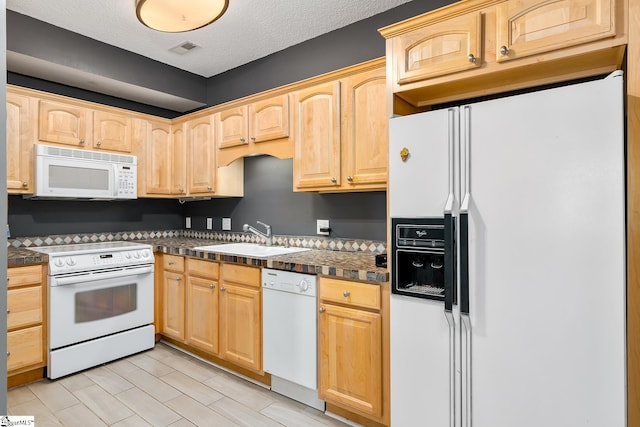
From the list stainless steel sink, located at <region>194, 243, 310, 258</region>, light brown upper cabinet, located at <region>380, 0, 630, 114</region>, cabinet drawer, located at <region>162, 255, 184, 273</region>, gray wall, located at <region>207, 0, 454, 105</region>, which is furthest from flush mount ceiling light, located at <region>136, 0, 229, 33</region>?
cabinet drawer, located at <region>162, 255, 184, 273</region>

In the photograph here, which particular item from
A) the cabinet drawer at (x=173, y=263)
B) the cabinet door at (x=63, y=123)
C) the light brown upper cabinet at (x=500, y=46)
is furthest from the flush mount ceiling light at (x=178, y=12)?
Result: the cabinet drawer at (x=173, y=263)

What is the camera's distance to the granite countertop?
2.05m

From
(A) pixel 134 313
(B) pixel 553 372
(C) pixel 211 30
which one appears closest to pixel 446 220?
(B) pixel 553 372

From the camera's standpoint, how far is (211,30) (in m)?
2.92

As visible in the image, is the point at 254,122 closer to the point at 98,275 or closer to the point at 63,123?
the point at 63,123

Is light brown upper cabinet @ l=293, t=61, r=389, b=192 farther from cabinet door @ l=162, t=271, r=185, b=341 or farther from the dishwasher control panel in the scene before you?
cabinet door @ l=162, t=271, r=185, b=341

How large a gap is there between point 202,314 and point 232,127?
160 cm

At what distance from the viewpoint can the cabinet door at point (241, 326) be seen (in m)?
2.56

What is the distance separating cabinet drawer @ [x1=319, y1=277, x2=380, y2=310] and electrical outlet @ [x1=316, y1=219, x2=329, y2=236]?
0.79 m

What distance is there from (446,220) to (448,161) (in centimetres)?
28

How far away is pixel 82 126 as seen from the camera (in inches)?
127

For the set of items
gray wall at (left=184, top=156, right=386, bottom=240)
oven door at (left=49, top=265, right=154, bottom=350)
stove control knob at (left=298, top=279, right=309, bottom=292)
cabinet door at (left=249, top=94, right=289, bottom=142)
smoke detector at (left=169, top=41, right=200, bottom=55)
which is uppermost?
smoke detector at (left=169, top=41, right=200, bottom=55)

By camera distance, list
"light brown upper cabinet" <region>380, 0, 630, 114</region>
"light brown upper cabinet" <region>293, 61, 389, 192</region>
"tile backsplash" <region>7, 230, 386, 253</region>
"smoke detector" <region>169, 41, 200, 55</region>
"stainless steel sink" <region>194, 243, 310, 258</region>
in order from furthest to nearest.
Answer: "smoke detector" <region>169, 41, 200, 55</region> → "stainless steel sink" <region>194, 243, 310, 258</region> → "tile backsplash" <region>7, 230, 386, 253</region> → "light brown upper cabinet" <region>293, 61, 389, 192</region> → "light brown upper cabinet" <region>380, 0, 630, 114</region>

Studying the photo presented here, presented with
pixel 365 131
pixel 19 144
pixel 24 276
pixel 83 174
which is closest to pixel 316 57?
pixel 365 131
